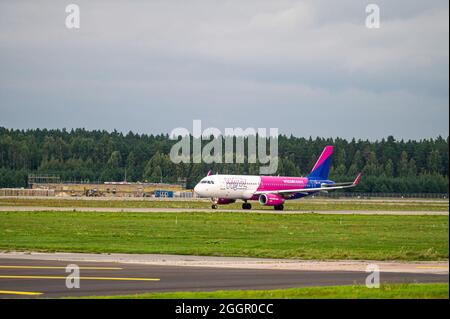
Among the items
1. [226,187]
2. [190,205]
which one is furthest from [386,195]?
[226,187]

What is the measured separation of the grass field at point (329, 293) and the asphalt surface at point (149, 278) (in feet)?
4.39

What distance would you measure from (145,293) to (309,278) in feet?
21.0

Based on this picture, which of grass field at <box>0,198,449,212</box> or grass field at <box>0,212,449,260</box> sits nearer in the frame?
grass field at <box>0,212,449,260</box>

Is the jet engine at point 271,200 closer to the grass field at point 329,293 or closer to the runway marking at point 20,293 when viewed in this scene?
the grass field at point 329,293

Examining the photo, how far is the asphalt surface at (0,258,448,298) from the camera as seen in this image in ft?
82.9

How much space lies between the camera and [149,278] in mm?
28375

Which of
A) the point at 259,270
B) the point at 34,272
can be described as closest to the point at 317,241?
the point at 259,270

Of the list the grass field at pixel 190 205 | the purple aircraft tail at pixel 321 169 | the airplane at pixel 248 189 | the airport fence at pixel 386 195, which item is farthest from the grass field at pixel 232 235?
the airport fence at pixel 386 195

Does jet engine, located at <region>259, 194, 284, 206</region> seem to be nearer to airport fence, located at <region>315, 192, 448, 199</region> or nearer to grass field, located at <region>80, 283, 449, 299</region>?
airport fence, located at <region>315, 192, 448, 199</region>

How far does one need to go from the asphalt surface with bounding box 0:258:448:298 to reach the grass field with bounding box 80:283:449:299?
134cm

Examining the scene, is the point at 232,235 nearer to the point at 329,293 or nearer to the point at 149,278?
the point at 149,278

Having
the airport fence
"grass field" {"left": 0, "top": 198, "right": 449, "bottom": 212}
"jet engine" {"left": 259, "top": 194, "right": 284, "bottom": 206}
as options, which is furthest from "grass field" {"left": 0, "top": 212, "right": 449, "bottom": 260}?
the airport fence

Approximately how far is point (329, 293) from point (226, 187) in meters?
68.5
